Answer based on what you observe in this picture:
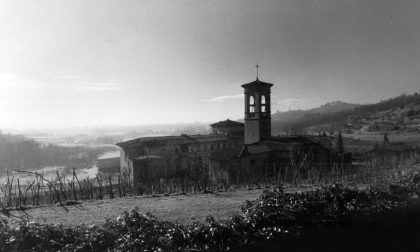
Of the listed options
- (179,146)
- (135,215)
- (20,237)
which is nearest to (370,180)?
(135,215)

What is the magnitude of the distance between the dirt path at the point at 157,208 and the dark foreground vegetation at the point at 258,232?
1087 millimetres

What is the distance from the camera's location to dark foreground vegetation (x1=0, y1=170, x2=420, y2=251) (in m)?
9.43

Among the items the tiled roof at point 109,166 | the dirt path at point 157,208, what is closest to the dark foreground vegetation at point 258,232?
the dirt path at point 157,208

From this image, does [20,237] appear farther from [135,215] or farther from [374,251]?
[374,251]

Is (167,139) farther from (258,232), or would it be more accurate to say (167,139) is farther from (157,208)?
(258,232)

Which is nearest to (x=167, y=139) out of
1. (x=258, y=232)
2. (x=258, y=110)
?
(x=258, y=110)

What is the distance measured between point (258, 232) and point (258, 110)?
17704 mm

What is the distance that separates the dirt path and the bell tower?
12286 mm

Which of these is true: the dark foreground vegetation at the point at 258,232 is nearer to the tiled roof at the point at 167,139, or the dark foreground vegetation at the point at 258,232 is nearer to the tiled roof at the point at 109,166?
the tiled roof at the point at 167,139

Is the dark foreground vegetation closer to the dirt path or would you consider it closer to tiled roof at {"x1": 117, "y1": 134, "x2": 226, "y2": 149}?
the dirt path

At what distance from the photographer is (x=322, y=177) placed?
64.6 feet

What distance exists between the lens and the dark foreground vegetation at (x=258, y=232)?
30.9 feet

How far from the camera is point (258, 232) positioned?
10328mm

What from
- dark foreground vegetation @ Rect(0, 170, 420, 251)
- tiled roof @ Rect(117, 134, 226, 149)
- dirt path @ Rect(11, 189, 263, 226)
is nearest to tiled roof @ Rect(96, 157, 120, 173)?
tiled roof @ Rect(117, 134, 226, 149)
